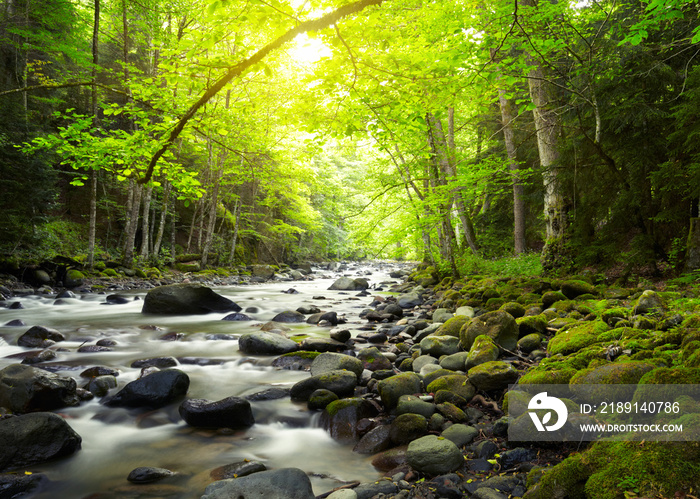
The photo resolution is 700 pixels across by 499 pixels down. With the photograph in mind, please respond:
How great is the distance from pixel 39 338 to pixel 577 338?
8.84m

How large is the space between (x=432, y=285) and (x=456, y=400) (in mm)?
11449

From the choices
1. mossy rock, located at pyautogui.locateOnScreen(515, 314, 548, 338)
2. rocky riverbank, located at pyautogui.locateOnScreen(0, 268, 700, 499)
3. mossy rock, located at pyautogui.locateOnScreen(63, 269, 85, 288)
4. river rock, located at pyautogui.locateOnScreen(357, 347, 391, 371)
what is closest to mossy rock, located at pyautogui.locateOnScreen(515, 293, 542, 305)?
rocky riverbank, located at pyautogui.locateOnScreen(0, 268, 700, 499)

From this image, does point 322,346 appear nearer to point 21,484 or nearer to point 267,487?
point 267,487

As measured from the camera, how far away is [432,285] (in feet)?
49.3

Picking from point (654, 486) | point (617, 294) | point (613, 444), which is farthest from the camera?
point (617, 294)

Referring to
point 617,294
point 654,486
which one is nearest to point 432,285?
point 617,294

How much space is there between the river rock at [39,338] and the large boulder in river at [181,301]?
2.75 metres

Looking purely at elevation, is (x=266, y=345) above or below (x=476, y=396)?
below

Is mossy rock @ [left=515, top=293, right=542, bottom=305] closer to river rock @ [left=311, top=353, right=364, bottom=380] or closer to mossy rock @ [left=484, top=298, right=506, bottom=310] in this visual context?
mossy rock @ [left=484, top=298, right=506, bottom=310]

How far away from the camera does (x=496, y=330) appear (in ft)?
16.1

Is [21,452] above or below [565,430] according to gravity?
below

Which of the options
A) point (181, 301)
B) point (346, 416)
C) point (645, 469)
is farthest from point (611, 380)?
point (181, 301)

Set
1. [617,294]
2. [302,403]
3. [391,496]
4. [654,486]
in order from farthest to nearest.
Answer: [617,294] < [302,403] < [391,496] < [654,486]

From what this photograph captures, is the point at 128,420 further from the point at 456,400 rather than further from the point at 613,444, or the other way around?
the point at 613,444
